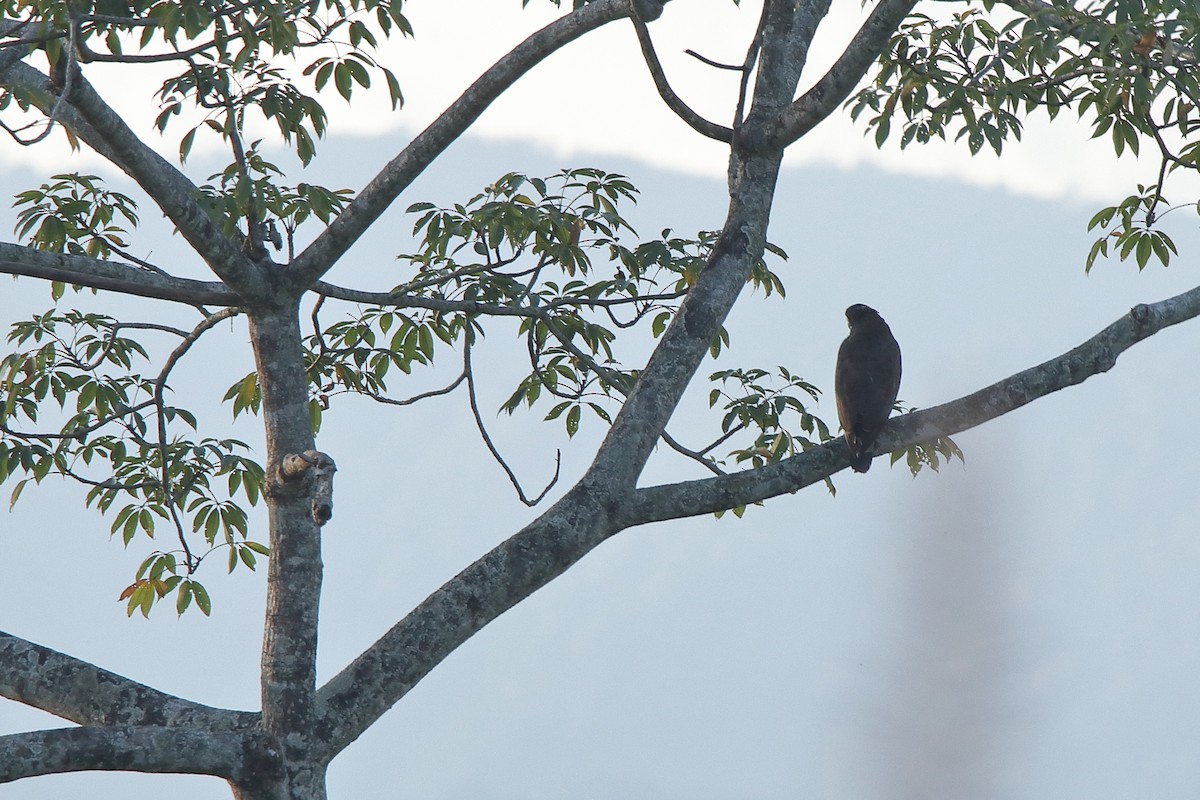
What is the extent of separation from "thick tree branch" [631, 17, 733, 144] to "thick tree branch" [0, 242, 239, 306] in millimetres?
1945

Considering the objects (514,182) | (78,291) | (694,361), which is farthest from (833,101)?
(78,291)

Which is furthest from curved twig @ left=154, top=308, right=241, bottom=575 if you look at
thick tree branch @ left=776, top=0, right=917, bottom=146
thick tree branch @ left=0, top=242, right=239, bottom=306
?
thick tree branch @ left=776, top=0, right=917, bottom=146

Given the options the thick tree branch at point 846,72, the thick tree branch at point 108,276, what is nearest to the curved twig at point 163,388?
the thick tree branch at point 108,276

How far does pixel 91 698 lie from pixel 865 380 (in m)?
Result: 3.76

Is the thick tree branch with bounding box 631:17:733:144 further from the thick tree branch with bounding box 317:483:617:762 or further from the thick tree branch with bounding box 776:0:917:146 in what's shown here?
the thick tree branch with bounding box 317:483:617:762

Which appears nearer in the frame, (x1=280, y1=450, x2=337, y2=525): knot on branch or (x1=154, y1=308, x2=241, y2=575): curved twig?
(x1=280, y1=450, x2=337, y2=525): knot on branch

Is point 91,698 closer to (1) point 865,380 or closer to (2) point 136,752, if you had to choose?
(2) point 136,752

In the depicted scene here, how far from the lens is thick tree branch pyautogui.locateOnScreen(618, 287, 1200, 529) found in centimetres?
413

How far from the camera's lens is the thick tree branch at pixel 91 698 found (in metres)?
3.78

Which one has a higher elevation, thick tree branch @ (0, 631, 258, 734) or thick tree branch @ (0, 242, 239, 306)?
thick tree branch @ (0, 242, 239, 306)

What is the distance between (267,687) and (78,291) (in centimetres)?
381

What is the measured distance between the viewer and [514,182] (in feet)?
17.5

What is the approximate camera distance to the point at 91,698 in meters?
3.80

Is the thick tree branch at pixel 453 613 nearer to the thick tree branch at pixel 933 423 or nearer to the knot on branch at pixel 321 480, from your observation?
the thick tree branch at pixel 933 423
